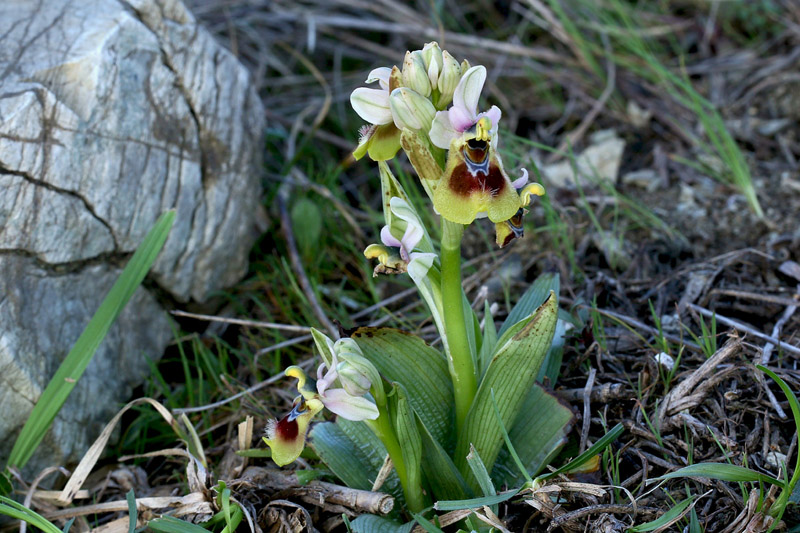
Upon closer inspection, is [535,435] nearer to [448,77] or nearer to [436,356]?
[436,356]

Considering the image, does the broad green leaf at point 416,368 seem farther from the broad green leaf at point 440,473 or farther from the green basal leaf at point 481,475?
the green basal leaf at point 481,475

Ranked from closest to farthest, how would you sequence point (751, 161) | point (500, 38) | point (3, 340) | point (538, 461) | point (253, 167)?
1. point (538, 461)
2. point (3, 340)
3. point (253, 167)
4. point (751, 161)
5. point (500, 38)

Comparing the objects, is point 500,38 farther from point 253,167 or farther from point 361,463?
point 361,463

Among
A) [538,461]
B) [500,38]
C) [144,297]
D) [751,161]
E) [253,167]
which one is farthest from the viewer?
[500,38]

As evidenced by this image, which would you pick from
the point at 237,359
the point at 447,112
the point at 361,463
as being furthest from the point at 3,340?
the point at 447,112

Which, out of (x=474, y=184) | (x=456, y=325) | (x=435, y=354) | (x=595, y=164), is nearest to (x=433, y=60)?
(x=474, y=184)

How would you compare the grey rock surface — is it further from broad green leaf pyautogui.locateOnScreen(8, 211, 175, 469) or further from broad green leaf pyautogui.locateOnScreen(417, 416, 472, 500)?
broad green leaf pyautogui.locateOnScreen(417, 416, 472, 500)

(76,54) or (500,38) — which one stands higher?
(76,54)
